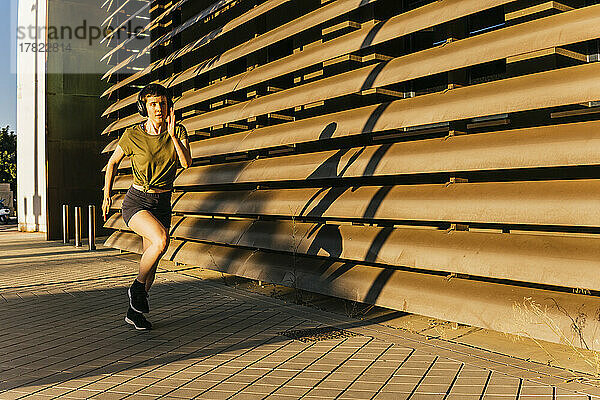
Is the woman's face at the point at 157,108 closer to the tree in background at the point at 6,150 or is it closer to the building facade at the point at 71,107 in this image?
the building facade at the point at 71,107

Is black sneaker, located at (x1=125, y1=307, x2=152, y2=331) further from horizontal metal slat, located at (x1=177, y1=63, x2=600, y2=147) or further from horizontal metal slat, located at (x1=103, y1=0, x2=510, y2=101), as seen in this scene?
horizontal metal slat, located at (x1=103, y1=0, x2=510, y2=101)

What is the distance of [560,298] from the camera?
4.05m

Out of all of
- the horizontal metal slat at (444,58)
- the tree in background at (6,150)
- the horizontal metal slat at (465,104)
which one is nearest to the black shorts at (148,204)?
the horizontal metal slat at (465,104)

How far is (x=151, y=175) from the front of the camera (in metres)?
5.28

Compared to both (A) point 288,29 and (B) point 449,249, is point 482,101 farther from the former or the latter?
(A) point 288,29

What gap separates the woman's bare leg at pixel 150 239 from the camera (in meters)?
5.12

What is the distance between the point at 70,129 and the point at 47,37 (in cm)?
255

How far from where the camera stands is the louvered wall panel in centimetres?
404

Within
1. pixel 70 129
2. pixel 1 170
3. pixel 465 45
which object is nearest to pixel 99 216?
pixel 70 129

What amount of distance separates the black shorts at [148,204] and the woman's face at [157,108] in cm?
64

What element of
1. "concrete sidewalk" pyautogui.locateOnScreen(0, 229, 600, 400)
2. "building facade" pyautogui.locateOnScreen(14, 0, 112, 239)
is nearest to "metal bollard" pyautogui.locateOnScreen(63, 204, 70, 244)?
"building facade" pyautogui.locateOnScreen(14, 0, 112, 239)

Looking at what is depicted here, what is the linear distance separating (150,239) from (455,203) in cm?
252

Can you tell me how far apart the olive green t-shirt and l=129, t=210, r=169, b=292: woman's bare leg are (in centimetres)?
28

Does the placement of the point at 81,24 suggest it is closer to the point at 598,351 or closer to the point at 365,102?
the point at 365,102
